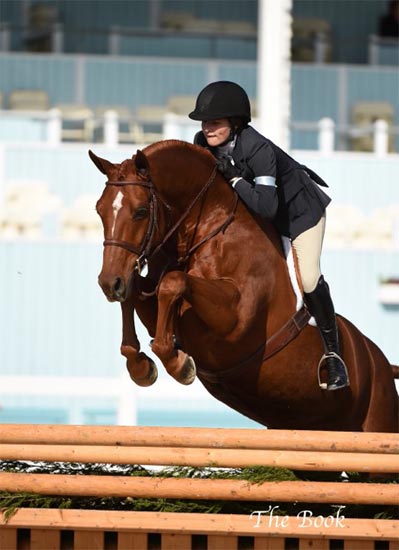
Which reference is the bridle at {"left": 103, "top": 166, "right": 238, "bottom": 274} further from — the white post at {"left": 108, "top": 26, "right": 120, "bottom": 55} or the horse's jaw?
the white post at {"left": 108, "top": 26, "right": 120, "bottom": 55}

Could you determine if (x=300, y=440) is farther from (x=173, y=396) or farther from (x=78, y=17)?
(x=78, y=17)

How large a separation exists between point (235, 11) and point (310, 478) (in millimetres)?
13261

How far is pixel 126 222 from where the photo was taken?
15.2ft

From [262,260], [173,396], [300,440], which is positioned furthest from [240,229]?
[173,396]

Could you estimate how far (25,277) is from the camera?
11.3 m

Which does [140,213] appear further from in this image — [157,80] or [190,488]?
[157,80]

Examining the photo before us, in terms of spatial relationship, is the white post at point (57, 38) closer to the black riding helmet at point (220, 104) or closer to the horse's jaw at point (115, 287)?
the black riding helmet at point (220, 104)

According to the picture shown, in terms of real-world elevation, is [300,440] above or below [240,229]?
below

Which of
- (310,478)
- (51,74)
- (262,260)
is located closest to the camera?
(310,478)

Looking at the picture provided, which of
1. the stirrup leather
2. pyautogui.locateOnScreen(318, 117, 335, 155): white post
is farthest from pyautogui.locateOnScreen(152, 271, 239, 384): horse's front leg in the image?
pyautogui.locateOnScreen(318, 117, 335, 155): white post

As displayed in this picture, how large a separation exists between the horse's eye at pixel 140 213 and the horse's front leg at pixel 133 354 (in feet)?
1.27

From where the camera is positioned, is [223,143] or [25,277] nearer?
[223,143]

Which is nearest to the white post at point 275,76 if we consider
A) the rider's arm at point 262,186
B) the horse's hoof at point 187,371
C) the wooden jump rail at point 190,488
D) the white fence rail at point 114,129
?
the white fence rail at point 114,129

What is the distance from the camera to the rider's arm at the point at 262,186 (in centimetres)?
493
